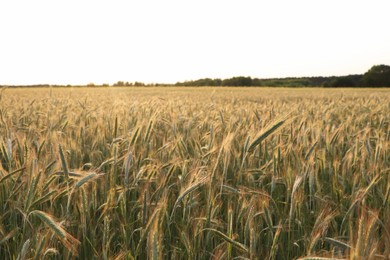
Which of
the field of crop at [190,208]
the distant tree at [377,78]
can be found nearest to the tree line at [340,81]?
the distant tree at [377,78]

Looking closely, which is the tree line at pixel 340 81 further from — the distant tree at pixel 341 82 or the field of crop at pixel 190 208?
the field of crop at pixel 190 208

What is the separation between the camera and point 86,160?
250 cm

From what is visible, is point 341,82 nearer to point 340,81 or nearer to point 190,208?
point 340,81

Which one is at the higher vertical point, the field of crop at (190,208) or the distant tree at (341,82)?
the field of crop at (190,208)

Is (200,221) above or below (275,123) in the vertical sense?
below

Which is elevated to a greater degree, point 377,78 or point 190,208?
point 190,208

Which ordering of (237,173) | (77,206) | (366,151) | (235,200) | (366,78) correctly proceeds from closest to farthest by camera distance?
(77,206) < (235,200) < (237,173) < (366,151) < (366,78)

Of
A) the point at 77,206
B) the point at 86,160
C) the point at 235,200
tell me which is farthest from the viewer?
the point at 86,160

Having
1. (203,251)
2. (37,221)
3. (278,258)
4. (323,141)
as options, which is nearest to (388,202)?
(278,258)

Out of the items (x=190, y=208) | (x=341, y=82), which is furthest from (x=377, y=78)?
(x=190, y=208)

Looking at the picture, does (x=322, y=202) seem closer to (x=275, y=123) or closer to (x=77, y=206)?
(x=275, y=123)

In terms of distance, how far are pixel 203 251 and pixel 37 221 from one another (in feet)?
2.11

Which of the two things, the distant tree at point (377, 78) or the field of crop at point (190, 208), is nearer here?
the field of crop at point (190, 208)

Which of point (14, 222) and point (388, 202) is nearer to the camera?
point (14, 222)
